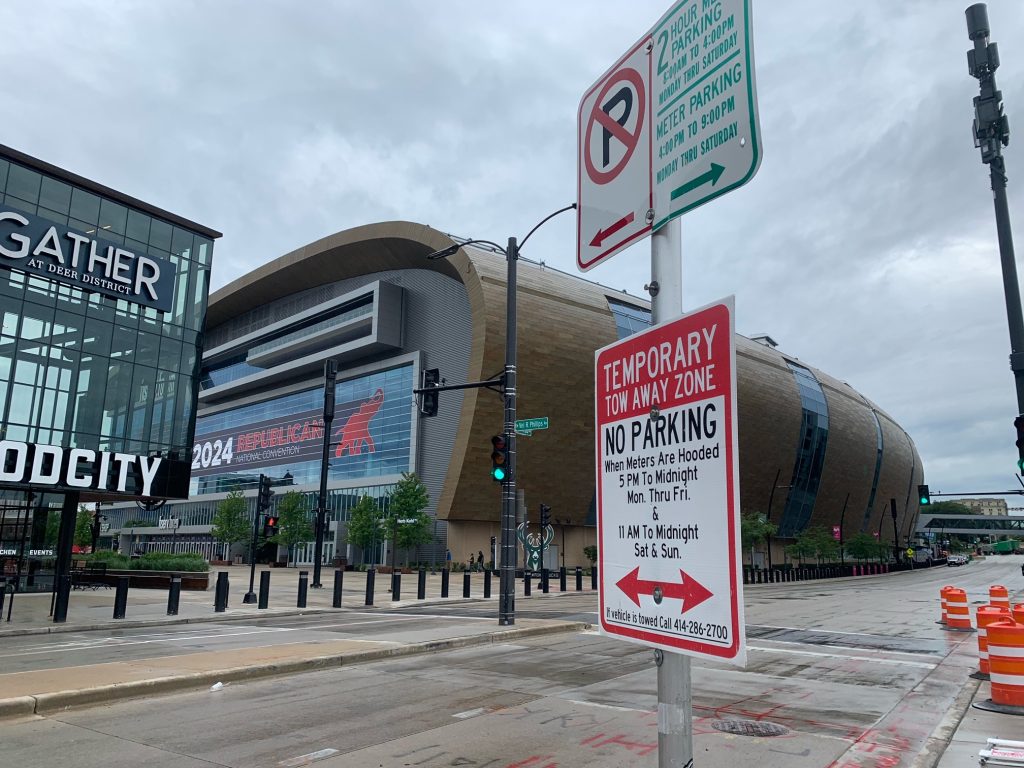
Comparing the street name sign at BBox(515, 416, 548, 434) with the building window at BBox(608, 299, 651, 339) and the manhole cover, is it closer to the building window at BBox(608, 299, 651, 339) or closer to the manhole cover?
the manhole cover

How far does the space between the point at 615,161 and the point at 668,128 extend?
0.38 metres

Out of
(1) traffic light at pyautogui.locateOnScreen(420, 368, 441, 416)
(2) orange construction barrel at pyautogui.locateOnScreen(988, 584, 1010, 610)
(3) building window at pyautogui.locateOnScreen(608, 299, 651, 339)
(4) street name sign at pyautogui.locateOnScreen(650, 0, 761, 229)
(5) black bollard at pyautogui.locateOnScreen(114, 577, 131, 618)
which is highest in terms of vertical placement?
(3) building window at pyautogui.locateOnScreen(608, 299, 651, 339)

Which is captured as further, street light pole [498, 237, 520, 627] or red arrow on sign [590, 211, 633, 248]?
street light pole [498, 237, 520, 627]

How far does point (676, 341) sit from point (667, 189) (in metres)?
0.68

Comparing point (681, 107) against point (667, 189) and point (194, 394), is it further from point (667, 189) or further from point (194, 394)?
point (194, 394)

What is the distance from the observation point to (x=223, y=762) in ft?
20.6

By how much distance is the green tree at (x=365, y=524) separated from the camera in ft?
177

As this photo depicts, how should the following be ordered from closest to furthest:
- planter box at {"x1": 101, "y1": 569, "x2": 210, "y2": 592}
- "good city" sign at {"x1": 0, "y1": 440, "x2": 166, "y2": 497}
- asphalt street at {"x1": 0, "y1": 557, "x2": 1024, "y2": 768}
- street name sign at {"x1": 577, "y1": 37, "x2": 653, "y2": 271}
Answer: street name sign at {"x1": 577, "y1": 37, "x2": 653, "y2": 271}, asphalt street at {"x1": 0, "y1": 557, "x2": 1024, "y2": 768}, "good city" sign at {"x1": 0, "y1": 440, "x2": 166, "y2": 497}, planter box at {"x1": 101, "y1": 569, "x2": 210, "y2": 592}

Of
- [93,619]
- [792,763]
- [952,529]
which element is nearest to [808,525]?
[93,619]

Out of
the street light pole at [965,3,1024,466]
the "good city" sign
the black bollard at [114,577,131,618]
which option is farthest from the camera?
the "good city" sign

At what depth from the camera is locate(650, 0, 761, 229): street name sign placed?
2.65 m

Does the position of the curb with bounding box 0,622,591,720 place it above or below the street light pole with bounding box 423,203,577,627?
below

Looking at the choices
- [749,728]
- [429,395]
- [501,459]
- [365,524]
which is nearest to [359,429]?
[365,524]

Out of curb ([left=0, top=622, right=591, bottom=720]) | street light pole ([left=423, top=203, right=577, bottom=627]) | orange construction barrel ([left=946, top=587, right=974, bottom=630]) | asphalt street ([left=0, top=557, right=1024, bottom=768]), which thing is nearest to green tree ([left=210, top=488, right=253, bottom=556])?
street light pole ([left=423, top=203, right=577, bottom=627])
